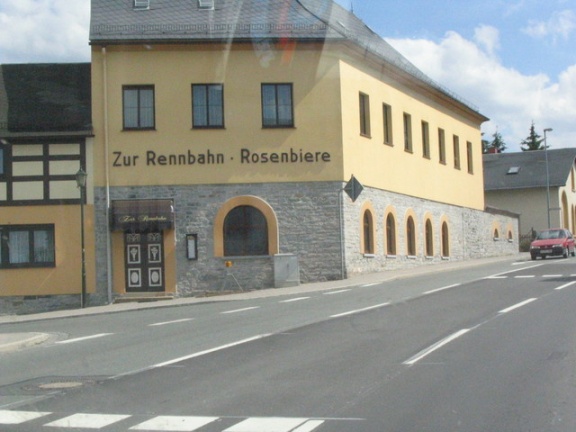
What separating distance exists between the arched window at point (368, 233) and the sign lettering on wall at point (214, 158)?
351 cm

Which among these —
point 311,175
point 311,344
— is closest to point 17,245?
point 311,175

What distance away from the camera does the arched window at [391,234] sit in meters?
35.0

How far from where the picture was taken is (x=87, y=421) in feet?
26.6

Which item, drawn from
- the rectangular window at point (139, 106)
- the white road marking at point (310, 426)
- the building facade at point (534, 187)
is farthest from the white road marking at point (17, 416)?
the building facade at point (534, 187)

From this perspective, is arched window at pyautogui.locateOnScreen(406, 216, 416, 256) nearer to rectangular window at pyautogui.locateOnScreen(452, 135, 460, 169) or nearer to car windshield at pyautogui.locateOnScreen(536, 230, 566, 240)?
rectangular window at pyautogui.locateOnScreen(452, 135, 460, 169)

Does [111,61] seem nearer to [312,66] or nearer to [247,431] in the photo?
[312,66]

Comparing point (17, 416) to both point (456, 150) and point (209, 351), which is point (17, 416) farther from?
point (456, 150)

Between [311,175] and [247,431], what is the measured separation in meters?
23.0

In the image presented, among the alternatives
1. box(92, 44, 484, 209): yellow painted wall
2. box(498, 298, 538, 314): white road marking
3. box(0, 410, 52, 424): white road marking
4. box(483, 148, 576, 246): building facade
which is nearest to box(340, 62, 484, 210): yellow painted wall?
box(92, 44, 484, 209): yellow painted wall

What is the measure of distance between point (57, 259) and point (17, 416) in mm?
21362

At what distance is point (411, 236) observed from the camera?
3772cm

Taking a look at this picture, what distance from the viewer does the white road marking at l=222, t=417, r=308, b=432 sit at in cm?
750

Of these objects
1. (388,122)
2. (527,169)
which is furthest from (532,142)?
(388,122)

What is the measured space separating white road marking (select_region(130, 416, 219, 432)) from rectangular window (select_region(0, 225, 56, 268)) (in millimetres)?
22159
